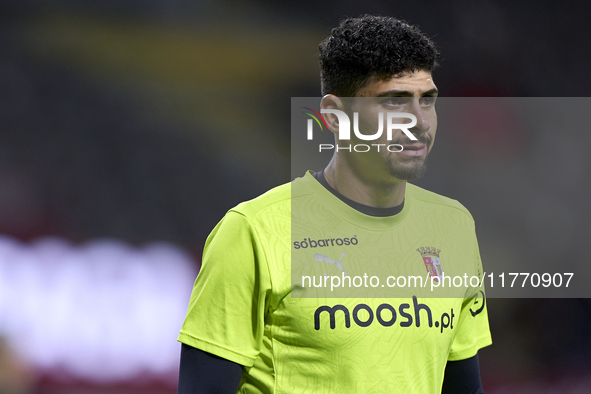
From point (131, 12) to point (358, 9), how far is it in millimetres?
1064

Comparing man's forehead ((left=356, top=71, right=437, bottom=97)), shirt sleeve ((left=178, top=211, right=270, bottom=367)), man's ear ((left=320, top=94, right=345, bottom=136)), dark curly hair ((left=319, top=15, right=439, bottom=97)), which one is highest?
dark curly hair ((left=319, top=15, right=439, bottom=97))

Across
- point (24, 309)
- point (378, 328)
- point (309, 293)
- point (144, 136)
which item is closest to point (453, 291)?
point (378, 328)

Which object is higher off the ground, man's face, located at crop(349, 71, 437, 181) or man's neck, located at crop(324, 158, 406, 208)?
man's face, located at crop(349, 71, 437, 181)

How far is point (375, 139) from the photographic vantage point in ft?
4.27

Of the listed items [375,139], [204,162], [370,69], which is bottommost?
[204,162]

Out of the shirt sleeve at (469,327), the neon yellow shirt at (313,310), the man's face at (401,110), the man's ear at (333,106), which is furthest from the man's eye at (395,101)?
the shirt sleeve at (469,327)

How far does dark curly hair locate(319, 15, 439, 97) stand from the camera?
50.8 inches

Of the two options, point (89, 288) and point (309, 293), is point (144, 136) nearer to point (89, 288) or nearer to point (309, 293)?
point (89, 288)

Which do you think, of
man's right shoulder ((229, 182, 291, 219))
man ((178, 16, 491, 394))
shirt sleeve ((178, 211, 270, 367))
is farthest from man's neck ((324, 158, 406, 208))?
shirt sleeve ((178, 211, 270, 367))

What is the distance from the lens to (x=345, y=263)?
52.4 inches

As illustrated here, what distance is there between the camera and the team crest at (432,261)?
1.39 m

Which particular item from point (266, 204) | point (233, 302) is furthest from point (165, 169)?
point (233, 302)

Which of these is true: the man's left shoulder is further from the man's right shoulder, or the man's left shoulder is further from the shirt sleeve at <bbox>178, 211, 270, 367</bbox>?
the shirt sleeve at <bbox>178, 211, 270, 367</bbox>

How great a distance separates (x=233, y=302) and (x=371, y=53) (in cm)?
60
